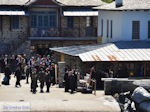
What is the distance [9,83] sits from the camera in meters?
34.6

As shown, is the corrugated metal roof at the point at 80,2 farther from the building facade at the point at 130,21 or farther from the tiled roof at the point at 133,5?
the building facade at the point at 130,21

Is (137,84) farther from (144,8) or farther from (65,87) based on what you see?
(144,8)

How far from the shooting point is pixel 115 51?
35.1m

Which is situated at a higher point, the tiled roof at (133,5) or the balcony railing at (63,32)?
the tiled roof at (133,5)

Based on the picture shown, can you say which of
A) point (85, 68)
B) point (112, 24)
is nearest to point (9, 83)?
point (85, 68)

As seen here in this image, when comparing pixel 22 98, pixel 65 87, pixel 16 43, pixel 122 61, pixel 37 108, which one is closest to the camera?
pixel 37 108

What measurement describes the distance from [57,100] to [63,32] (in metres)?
23.1

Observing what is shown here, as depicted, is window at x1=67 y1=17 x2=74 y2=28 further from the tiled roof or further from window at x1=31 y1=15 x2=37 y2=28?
the tiled roof

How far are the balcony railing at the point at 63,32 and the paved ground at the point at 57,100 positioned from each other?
17920mm

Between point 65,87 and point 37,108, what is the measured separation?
17.8 feet

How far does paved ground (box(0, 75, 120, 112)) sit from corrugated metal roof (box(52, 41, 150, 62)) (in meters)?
3.05

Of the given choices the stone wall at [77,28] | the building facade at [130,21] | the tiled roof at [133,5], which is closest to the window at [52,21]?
the stone wall at [77,28]

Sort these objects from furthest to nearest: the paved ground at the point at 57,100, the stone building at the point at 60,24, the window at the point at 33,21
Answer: the window at the point at 33,21 < the stone building at the point at 60,24 < the paved ground at the point at 57,100

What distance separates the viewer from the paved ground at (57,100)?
26.0m
